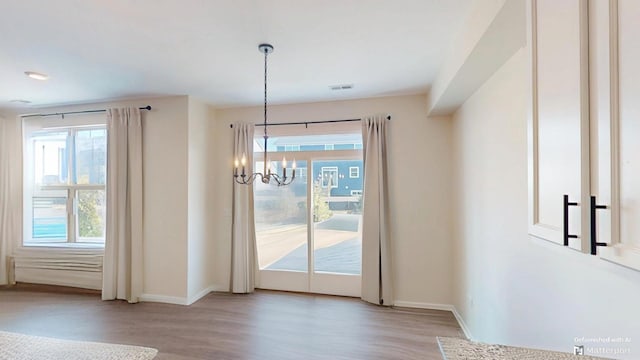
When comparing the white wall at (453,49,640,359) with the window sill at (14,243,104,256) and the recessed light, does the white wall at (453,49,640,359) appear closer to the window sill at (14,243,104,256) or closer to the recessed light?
the recessed light

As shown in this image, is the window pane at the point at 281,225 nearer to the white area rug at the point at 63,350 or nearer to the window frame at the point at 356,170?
the window frame at the point at 356,170

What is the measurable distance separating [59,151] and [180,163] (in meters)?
2.24

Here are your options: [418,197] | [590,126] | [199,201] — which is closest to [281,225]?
[199,201]

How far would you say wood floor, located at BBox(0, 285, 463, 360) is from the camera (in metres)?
2.71

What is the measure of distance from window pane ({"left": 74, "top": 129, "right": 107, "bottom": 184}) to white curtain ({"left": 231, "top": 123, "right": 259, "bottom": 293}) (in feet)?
6.43

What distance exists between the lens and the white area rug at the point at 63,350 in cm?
139

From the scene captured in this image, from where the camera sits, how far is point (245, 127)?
419cm

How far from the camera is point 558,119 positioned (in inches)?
34.6

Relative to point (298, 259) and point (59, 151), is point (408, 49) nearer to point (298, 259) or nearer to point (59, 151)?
point (298, 259)

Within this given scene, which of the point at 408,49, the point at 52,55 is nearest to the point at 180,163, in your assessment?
the point at 52,55

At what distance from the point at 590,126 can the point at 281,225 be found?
385cm

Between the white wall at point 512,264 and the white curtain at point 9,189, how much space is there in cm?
629

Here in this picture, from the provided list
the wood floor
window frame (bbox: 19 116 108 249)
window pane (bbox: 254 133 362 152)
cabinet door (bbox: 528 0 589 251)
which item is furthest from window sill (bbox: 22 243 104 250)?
cabinet door (bbox: 528 0 589 251)

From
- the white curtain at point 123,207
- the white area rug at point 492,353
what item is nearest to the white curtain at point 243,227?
the white curtain at point 123,207
